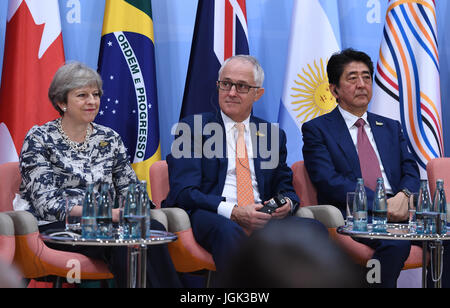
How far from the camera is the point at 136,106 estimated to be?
14.5 feet

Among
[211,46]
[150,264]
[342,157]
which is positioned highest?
[211,46]

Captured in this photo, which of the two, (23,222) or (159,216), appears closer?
(23,222)

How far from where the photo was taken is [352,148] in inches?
155

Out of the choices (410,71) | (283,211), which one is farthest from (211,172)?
(410,71)

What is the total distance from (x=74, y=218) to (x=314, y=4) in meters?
2.84

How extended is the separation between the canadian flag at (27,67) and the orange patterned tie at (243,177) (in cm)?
141

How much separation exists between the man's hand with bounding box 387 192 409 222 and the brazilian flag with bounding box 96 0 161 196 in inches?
68.5

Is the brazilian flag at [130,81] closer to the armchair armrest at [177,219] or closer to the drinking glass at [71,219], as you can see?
the armchair armrest at [177,219]

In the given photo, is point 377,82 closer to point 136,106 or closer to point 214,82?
point 214,82

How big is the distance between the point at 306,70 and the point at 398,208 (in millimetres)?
1498

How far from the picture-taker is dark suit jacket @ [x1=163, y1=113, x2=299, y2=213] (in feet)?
11.7

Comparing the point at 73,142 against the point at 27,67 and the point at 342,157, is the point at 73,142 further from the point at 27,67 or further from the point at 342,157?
the point at 342,157

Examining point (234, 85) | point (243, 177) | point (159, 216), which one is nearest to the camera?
point (159, 216)
